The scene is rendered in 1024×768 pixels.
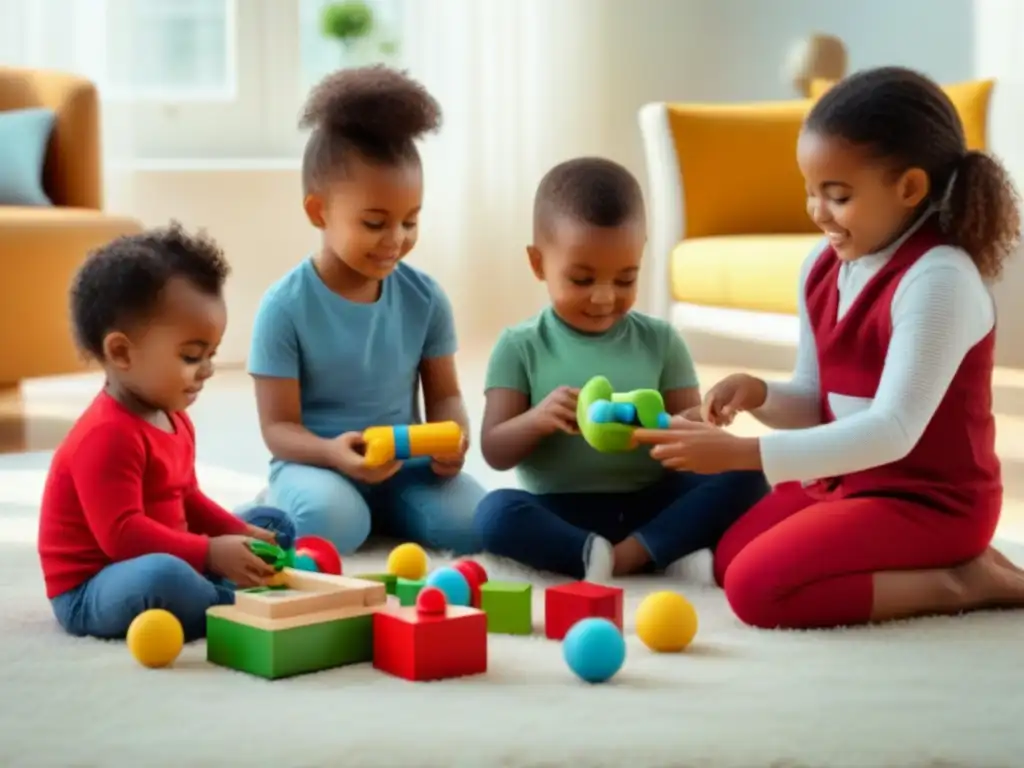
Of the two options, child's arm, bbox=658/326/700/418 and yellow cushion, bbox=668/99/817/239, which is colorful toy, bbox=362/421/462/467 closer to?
child's arm, bbox=658/326/700/418

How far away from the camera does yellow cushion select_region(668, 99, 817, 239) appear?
3.40 meters

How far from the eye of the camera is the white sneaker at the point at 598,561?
1746 mm

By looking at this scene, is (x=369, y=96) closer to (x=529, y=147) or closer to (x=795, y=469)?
(x=795, y=469)

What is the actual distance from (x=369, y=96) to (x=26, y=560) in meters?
0.72

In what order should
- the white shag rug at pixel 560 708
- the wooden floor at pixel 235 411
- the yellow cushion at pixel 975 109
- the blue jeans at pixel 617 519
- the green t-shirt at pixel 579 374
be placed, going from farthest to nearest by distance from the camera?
the yellow cushion at pixel 975 109, the wooden floor at pixel 235 411, the green t-shirt at pixel 579 374, the blue jeans at pixel 617 519, the white shag rug at pixel 560 708

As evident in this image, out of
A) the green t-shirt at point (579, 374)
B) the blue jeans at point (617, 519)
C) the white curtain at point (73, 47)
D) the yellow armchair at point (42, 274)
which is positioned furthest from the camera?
the white curtain at point (73, 47)

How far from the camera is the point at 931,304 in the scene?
1.55 meters

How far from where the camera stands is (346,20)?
4.16 m

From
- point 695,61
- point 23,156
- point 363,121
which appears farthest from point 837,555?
point 695,61

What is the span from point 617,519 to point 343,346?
1.40 feet

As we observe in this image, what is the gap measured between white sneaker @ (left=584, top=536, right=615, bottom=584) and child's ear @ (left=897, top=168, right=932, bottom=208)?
504mm

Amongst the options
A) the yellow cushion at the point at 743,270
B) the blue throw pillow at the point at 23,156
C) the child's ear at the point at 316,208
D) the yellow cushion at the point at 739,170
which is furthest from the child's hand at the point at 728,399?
the blue throw pillow at the point at 23,156

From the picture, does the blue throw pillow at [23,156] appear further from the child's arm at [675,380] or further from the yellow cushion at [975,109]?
the yellow cushion at [975,109]

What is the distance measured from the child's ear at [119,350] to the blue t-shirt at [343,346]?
0.46 m
